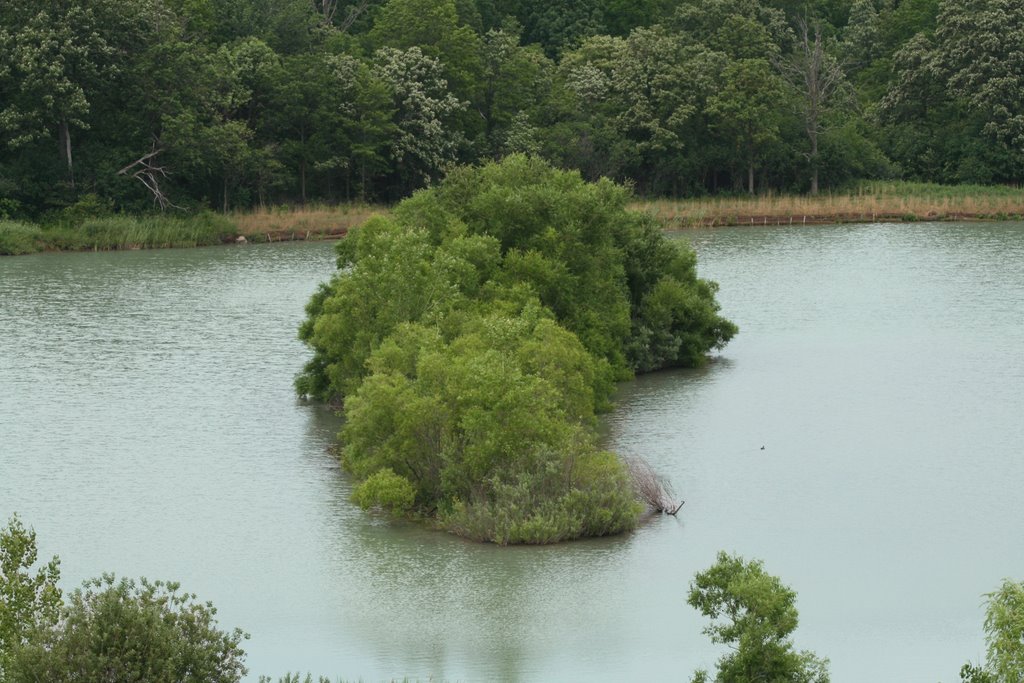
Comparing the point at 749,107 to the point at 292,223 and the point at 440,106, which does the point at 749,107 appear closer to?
the point at 440,106

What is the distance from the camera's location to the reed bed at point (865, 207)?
8125cm

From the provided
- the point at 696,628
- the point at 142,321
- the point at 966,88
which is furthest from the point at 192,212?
the point at 696,628

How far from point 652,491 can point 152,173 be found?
5546 cm

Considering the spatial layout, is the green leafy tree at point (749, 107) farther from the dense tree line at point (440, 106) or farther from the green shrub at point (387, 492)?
the green shrub at point (387, 492)

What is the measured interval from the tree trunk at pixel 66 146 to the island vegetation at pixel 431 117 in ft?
0.62

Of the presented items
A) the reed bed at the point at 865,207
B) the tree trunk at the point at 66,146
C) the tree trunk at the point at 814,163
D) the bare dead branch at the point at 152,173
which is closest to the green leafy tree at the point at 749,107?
the tree trunk at the point at 814,163

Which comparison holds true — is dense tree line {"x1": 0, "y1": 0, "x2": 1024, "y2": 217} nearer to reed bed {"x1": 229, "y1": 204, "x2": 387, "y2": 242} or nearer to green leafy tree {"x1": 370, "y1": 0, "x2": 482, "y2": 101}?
green leafy tree {"x1": 370, "y1": 0, "x2": 482, "y2": 101}

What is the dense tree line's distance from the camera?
76.0m

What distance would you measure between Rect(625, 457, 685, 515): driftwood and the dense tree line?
51315 mm

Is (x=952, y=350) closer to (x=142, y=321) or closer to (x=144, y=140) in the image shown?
(x=142, y=321)

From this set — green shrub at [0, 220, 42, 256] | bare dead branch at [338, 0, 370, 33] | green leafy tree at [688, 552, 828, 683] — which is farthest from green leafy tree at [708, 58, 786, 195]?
green leafy tree at [688, 552, 828, 683]

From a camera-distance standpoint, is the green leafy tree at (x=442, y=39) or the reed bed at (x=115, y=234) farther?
the green leafy tree at (x=442, y=39)

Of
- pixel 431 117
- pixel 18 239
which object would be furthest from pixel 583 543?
pixel 431 117

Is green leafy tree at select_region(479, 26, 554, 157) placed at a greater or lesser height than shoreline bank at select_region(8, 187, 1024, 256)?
greater
